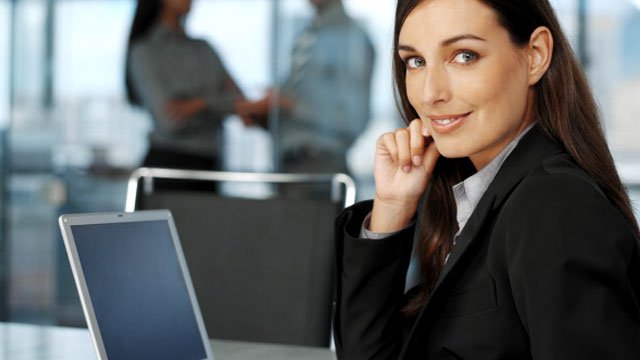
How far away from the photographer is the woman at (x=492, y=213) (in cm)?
111

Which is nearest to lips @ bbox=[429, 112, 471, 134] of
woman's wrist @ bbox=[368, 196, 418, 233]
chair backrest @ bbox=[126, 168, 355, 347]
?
woman's wrist @ bbox=[368, 196, 418, 233]

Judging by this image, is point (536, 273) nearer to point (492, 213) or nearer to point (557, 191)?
point (557, 191)

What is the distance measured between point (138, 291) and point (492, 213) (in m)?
0.54

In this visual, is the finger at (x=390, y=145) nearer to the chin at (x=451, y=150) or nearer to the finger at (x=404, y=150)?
the finger at (x=404, y=150)

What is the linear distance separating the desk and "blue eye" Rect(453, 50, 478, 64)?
0.59 meters

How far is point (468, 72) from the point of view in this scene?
4.73 ft

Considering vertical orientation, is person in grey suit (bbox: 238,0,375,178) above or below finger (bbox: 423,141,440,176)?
below

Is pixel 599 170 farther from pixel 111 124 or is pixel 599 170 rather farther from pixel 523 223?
pixel 111 124

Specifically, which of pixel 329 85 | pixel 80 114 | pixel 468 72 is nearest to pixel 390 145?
pixel 468 72

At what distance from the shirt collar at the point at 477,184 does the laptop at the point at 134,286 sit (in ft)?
1.51

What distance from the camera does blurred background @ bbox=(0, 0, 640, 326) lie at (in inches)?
184

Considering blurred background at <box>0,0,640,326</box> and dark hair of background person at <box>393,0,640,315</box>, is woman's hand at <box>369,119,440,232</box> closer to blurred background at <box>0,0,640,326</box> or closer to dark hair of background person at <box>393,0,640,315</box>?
dark hair of background person at <box>393,0,640,315</box>

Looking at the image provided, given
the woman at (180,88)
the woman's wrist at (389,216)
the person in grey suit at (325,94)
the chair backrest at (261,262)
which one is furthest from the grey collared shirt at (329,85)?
the woman's wrist at (389,216)

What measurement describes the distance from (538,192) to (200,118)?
3597 mm
